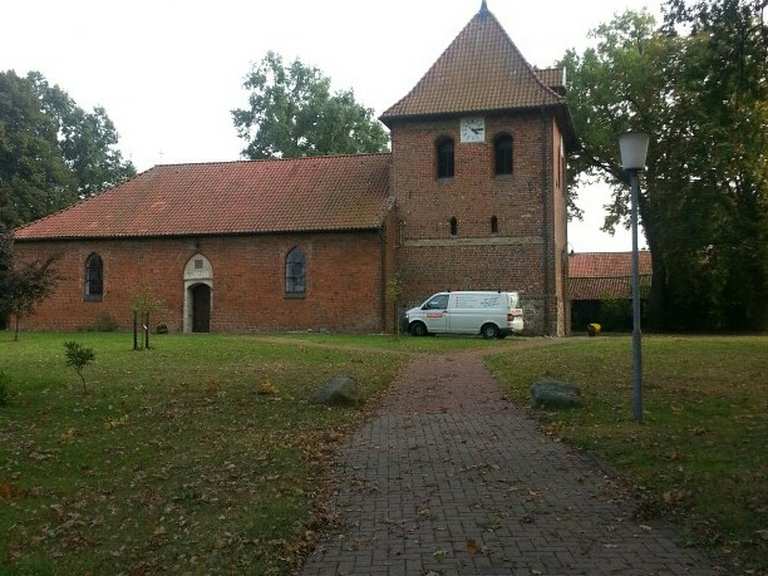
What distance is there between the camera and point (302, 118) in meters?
50.7

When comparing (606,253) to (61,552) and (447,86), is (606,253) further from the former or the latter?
(61,552)

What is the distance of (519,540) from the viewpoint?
5770mm

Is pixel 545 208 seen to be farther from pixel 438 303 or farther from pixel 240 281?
pixel 240 281

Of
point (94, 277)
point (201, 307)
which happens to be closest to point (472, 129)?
point (201, 307)

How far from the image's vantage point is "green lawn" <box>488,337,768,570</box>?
6.16 metres

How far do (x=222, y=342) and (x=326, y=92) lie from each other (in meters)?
30.0

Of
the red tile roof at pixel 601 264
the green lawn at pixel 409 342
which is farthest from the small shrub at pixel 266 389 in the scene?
the red tile roof at pixel 601 264

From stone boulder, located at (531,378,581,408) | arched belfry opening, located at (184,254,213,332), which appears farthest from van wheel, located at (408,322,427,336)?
stone boulder, located at (531,378,581,408)

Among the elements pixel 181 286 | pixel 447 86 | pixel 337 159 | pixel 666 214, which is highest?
pixel 447 86

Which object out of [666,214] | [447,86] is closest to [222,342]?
[447,86]

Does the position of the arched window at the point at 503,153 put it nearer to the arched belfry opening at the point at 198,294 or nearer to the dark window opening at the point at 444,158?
the dark window opening at the point at 444,158

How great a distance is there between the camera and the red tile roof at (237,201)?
32594 mm

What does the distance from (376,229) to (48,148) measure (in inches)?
985

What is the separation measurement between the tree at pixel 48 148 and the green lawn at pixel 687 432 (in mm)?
33326
